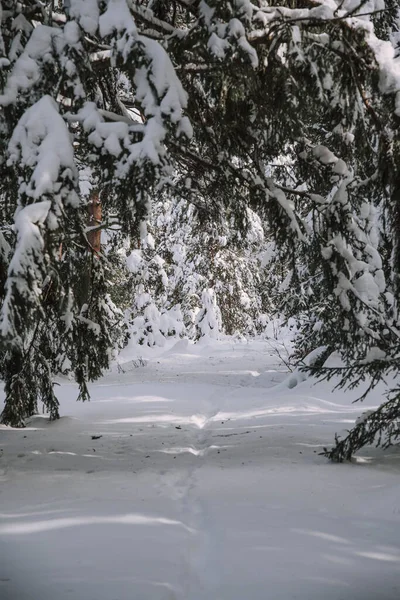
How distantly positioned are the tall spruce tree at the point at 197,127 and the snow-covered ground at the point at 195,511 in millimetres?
843

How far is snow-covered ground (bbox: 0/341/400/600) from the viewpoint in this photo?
9.77ft

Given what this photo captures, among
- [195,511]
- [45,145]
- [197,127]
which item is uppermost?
[197,127]

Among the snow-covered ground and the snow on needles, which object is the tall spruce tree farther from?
the snow-covered ground

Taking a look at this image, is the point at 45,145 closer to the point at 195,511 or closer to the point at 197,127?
the point at 197,127

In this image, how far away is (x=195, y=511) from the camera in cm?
419

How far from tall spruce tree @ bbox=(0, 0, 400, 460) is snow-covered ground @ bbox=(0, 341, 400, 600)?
33.2 inches

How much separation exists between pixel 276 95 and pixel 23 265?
8.38 feet

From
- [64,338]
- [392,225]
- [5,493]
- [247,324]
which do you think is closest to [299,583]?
[5,493]

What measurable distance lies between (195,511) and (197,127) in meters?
3.56

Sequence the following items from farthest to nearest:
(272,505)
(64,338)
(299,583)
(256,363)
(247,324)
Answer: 1. (247,324)
2. (256,363)
3. (64,338)
4. (272,505)
5. (299,583)

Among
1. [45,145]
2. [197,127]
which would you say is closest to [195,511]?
[45,145]

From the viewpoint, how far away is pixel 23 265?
338 centimetres

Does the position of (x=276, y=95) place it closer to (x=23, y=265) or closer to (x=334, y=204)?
(x=334, y=204)

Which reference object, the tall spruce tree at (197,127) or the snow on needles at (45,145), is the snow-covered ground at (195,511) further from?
the snow on needles at (45,145)
